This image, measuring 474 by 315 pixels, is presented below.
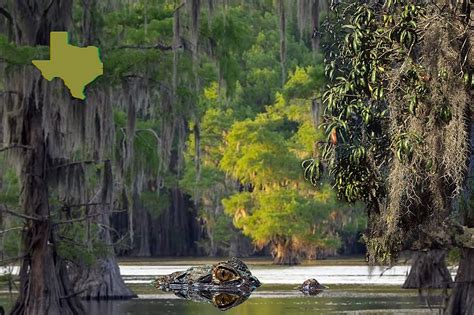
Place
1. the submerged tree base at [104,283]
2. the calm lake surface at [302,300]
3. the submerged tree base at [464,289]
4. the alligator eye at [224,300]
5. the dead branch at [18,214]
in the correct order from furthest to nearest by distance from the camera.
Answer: the submerged tree base at [104,283] → the alligator eye at [224,300] → the calm lake surface at [302,300] → the dead branch at [18,214] → the submerged tree base at [464,289]

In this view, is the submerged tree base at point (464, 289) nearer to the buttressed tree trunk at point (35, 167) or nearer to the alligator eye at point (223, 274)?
the buttressed tree trunk at point (35, 167)

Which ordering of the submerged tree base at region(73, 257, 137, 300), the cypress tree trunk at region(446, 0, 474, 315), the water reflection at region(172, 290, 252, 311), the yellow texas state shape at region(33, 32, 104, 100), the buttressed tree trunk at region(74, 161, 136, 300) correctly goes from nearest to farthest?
the cypress tree trunk at region(446, 0, 474, 315)
the yellow texas state shape at region(33, 32, 104, 100)
the water reflection at region(172, 290, 252, 311)
the buttressed tree trunk at region(74, 161, 136, 300)
the submerged tree base at region(73, 257, 137, 300)

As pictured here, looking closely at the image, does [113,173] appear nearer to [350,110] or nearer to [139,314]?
[139,314]

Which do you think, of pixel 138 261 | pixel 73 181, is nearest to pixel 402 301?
pixel 73 181

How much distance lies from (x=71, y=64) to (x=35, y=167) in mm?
2068

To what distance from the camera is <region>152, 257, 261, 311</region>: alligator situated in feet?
128

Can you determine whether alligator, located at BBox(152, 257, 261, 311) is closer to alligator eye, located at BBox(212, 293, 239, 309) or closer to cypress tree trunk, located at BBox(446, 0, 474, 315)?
alligator eye, located at BBox(212, 293, 239, 309)

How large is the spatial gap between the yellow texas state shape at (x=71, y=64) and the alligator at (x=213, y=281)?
13.9m

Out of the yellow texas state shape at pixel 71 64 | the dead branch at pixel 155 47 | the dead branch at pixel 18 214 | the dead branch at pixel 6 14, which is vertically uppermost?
the dead branch at pixel 6 14

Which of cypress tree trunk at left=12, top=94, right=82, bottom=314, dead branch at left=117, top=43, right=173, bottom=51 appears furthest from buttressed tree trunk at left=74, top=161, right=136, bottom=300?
cypress tree trunk at left=12, top=94, right=82, bottom=314

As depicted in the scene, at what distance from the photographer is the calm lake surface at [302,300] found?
28219 millimetres

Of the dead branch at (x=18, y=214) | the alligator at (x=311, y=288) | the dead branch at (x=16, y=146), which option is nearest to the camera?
the dead branch at (x=18, y=214)

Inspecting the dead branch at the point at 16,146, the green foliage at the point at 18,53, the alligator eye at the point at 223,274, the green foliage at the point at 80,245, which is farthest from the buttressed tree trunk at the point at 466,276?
the alligator eye at the point at 223,274

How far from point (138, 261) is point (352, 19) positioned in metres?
47.9
